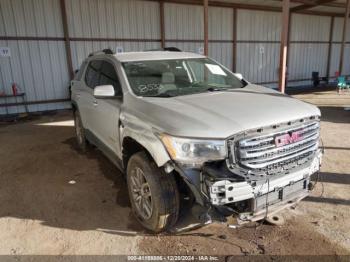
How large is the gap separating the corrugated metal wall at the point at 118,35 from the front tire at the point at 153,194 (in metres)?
8.55

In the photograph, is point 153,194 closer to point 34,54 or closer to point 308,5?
point 34,54

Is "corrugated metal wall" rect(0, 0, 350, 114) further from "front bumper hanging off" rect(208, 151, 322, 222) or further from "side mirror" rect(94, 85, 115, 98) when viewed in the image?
"front bumper hanging off" rect(208, 151, 322, 222)

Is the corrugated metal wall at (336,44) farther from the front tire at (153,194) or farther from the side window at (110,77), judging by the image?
the front tire at (153,194)

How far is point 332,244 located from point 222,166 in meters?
1.51

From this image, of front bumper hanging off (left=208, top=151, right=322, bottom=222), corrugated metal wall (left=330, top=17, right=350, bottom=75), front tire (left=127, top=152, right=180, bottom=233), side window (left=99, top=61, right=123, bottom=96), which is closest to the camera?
front bumper hanging off (left=208, top=151, right=322, bottom=222)

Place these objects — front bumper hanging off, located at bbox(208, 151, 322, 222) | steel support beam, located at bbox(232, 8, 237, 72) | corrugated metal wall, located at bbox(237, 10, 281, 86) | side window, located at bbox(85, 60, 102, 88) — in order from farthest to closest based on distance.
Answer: corrugated metal wall, located at bbox(237, 10, 281, 86)
steel support beam, located at bbox(232, 8, 237, 72)
side window, located at bbox(85, 60, 102, 88)
front bumper hanging off, located at bbox(208, 151, 322, 222)

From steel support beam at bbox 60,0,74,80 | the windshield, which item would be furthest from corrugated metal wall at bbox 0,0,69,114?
the windshield

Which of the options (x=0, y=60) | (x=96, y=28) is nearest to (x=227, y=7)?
(x=96, y=28)

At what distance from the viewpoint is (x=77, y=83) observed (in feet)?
18.1

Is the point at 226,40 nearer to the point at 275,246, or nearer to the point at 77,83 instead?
the point at 77,83

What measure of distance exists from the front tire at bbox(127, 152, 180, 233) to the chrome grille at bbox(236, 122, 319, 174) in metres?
0.76

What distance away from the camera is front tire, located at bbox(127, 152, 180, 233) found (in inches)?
110

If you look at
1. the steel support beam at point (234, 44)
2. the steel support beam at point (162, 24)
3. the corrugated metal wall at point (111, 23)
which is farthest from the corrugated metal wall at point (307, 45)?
the corrugated metal wall at point (111, 23)

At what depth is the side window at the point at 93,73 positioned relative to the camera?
459cm
